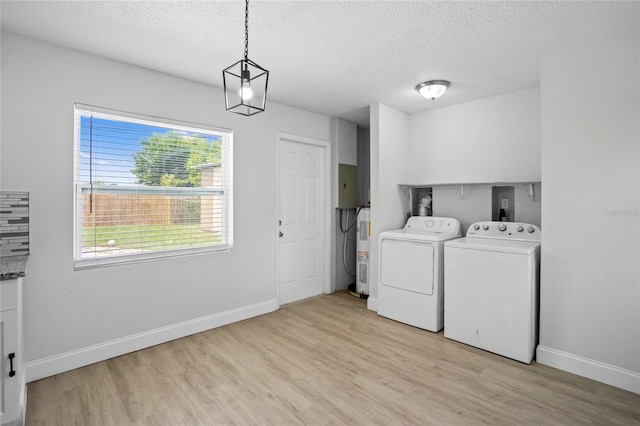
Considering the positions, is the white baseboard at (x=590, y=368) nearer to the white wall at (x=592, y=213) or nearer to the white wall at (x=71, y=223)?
the white wall at (x=592, y=213)

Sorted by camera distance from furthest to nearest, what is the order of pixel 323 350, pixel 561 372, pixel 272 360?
pixel 323 350 → pixel 272 360 → pixel 561 372

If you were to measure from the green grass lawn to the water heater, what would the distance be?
192 centimetres

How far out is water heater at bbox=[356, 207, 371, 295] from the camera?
428cm

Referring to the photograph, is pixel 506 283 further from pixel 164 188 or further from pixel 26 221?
pixel 26 221

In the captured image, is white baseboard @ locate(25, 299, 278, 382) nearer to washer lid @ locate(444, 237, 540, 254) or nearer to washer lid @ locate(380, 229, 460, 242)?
washer lid @ locate(380, 229, 460, 242)

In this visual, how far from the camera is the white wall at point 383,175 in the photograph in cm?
373

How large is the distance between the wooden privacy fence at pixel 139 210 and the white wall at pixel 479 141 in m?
2.72

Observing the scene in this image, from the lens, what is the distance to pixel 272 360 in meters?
2.59

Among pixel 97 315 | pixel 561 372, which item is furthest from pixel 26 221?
pixel 561 372

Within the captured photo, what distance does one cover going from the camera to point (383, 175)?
3.75m

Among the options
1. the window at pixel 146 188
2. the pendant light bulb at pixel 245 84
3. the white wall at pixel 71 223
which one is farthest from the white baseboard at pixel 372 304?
the pendant light bulb at pixel 245 84

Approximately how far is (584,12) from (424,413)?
8.65 feet

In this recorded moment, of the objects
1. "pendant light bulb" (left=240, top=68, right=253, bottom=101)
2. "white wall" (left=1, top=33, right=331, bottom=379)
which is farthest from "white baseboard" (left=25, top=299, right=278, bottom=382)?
"pendant light bulb" (left=240, top=68, right=253, bottom=101)

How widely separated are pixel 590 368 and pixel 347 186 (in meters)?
3.12
